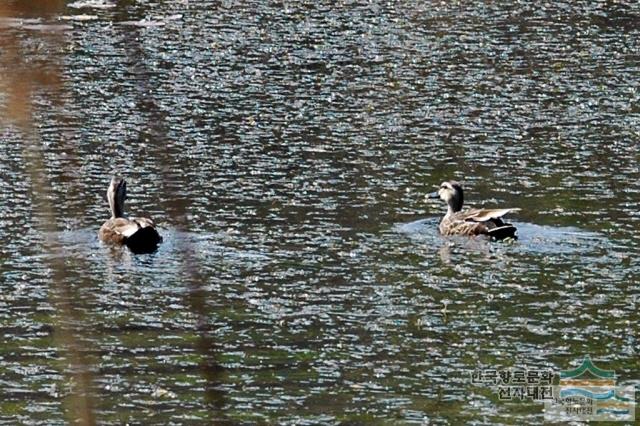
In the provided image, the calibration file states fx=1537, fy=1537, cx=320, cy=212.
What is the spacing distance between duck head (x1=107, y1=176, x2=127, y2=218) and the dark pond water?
36 cm

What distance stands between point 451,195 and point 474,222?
0.70 m

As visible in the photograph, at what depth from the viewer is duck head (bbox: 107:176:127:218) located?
15.4m

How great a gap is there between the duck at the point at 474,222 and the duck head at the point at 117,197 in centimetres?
324

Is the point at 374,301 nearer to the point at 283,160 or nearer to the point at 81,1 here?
the point at 283,160

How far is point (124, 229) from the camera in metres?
14.7

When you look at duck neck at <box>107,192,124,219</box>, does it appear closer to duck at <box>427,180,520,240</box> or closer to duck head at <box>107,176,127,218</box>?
duck head at <box>107,176,127,218</box>

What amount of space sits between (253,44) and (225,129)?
23.9ft

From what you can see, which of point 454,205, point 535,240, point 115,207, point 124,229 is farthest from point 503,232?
point 115,207

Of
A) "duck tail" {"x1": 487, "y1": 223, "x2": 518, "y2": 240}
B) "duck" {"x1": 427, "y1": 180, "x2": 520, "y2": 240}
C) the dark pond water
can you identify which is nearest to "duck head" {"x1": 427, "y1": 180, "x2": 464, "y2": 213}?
"duck" {"x1": 427, "y1": 180, "x2": 520, "y2": 240}

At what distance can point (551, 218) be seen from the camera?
15750 millimetres

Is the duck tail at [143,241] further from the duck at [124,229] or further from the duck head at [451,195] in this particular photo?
the duck head at [451,195]

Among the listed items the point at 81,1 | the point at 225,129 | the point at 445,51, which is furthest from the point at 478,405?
the point at 81,1

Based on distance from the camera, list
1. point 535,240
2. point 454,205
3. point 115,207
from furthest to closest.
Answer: point 454,205 → point 115,207 → point 535,240

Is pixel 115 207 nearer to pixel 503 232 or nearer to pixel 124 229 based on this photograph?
pixel 124 229
